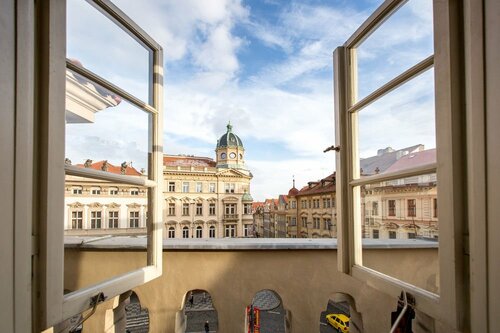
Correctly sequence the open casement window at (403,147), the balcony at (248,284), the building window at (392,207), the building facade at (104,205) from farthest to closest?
1. the balcony at (248,284)
2. the building window at (392,207)
3. the building facade at (104,205)
4. the open casement window at (403,147)

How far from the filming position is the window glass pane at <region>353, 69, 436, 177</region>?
0.77m

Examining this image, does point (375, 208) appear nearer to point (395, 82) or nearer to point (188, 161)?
point (395, 82)

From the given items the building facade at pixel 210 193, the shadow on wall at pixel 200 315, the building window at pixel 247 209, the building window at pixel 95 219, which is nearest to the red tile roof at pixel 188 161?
the building facade at pixel 210 193

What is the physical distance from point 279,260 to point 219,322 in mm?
416

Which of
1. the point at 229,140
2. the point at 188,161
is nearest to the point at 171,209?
the point at 188,161

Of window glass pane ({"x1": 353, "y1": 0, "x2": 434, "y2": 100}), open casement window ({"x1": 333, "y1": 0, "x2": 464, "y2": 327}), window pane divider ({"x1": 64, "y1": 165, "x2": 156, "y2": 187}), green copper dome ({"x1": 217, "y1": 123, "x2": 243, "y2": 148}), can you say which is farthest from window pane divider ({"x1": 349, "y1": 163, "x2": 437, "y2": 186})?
green copper dome ({"x1": 217, "y1": 123, "x2": 243, "y2": 148})

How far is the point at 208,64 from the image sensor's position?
2859mm

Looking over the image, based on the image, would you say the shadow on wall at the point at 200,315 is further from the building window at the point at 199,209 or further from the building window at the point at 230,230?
the building window at the point at 230,230

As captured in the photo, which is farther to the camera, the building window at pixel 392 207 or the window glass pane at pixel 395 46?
the building window at pixel 392 207

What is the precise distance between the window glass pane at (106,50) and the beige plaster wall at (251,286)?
87 centimetres

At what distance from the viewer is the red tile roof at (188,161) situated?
16797mm

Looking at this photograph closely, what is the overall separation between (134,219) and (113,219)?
78mm
